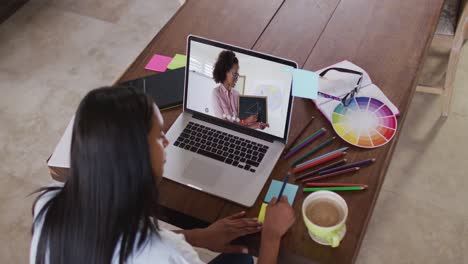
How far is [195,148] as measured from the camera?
1324 mm

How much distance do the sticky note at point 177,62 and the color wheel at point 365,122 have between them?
1.76 feet

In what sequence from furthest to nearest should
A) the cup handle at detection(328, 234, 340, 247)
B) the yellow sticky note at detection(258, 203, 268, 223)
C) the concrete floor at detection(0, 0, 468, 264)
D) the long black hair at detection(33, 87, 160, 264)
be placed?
the concrete floor at detection(0, 0, 468, 264)
the yellow sticky note at detection(258, 203, 268, 223)
the cup handle at detection(328, 234, 340, 247)
the long black hair at detection(33, 87, 160, 264)

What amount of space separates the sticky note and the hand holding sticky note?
0.45 meters

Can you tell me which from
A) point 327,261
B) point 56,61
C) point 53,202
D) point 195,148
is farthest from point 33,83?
point 327,261

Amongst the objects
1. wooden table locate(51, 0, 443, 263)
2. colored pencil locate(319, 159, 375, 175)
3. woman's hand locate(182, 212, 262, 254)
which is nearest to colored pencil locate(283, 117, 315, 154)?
wooden table locate(51, 0, 443, 263)

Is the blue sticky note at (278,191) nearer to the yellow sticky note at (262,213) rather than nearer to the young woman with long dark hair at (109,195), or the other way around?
the yellow sticky note at (262,213)

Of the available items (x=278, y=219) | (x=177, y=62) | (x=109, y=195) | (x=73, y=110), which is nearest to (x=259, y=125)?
(x=278, y=219)

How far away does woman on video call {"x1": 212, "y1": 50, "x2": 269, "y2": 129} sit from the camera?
1.28 m

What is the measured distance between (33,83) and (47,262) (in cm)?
188

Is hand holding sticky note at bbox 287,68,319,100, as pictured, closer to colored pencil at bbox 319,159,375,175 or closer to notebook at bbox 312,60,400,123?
notebook at bbox 312,60,400,123

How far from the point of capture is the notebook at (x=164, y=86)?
1437 mm

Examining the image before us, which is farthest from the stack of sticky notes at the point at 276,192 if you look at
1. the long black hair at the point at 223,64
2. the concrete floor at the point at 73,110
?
the concrete floor at the point at 73,110

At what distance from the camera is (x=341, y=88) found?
4.70 ft

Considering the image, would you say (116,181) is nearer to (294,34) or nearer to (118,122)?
(118,122)
